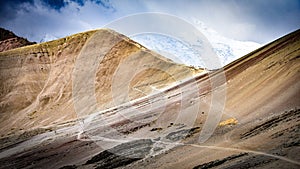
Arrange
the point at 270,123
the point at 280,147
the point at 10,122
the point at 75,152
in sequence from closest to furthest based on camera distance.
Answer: the point at 280,147, the point at 270,123, the point at 75,152, the point at 10,122

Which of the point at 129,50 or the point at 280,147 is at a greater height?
the point at 129,50

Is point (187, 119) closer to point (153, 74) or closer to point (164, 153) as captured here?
point (164, 153)

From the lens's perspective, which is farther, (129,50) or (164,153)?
(129,50)

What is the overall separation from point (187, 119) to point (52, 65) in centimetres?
6289

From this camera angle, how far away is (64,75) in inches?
Result: 2832

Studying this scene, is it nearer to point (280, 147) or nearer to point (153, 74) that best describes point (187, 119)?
point (280, 147)

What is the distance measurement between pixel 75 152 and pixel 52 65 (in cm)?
5983

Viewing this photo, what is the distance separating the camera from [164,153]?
14.0m

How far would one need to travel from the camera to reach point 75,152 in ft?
70.6

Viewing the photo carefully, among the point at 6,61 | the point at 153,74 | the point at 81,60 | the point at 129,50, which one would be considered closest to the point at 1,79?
the point at 6,61

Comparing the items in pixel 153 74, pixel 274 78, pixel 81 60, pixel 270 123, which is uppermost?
pixel 81 60

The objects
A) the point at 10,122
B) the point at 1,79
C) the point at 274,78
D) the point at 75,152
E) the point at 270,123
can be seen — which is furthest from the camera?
the point at 1,79

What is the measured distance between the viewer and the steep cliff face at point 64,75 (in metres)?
62.0

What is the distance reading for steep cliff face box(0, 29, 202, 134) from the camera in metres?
62.0
